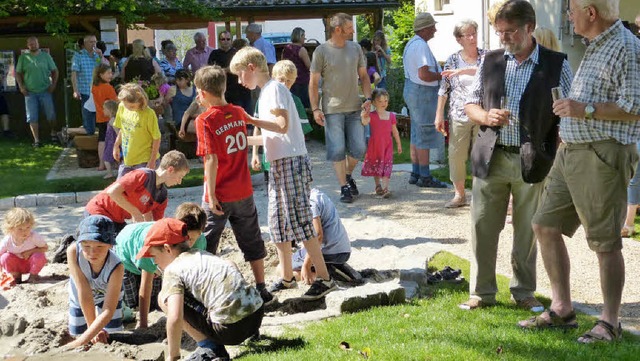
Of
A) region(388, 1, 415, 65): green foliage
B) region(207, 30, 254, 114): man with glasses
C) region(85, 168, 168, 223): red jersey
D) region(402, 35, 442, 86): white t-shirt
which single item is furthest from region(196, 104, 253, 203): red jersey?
region(388, 1, 415, 65): green foliage

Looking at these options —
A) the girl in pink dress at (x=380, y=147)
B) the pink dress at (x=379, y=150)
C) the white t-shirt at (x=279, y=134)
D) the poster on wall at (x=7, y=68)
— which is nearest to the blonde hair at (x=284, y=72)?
the white t-shirt at (x=279, y=134)

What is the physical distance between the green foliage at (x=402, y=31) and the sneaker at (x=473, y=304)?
28.8 meters

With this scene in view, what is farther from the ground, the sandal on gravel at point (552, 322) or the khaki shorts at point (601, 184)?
the khaki shorts at point (601, 184)

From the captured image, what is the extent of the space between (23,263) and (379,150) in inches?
189

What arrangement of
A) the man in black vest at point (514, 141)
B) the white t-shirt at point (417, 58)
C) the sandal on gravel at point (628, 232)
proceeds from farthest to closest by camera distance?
the white t-shirt at point (417, 58) < the sandal on gravel at point (628, 232) < the man in black vest at point (514, 141)

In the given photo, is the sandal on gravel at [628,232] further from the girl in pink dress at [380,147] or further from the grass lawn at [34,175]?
the grass lawn at [34,175]

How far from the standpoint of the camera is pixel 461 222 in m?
9.77

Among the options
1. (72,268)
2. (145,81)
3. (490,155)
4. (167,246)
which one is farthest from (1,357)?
(145,81)

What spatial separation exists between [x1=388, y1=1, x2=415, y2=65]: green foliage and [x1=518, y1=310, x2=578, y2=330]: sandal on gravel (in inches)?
1157

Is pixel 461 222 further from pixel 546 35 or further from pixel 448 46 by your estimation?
pixel 448 46

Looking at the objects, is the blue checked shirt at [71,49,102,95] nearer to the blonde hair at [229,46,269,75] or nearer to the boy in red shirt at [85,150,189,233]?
the boy in red shirt at [85,150,189,233]

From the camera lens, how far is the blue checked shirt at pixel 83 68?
18.4 meters

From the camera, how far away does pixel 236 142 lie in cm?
698

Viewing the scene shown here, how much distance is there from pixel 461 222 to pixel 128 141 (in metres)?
3.60
